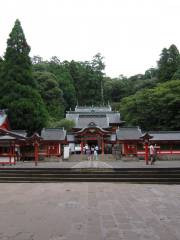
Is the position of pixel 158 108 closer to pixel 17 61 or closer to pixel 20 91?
pixel 20 91

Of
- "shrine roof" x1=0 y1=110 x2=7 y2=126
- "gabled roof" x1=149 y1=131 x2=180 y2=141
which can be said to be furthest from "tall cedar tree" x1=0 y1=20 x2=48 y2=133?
"gabled roof" x1=149 y1=131 x2=180 y2=141

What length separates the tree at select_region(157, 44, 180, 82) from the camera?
6904cm

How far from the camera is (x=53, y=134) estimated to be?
39344mm

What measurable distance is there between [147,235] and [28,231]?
6.93ft

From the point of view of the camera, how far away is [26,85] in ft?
136

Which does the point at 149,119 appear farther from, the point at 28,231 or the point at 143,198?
the point at 28,231

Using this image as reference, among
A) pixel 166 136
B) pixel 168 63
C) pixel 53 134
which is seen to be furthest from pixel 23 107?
pixel 168 63

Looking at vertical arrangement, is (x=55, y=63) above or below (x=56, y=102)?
above

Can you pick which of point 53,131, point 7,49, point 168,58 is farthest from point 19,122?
point 168,58

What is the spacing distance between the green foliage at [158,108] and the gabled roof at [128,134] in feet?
19.2

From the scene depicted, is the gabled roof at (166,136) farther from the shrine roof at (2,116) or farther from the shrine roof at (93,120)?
the shrine roof at (93,120)

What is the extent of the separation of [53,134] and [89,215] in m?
31.2

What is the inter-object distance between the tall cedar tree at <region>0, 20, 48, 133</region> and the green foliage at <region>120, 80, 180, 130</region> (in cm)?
1222

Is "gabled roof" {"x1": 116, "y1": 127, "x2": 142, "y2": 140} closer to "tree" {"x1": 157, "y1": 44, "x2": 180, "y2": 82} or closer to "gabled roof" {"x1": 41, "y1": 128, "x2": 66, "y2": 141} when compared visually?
"gabled roof" {"x1": 41, "y1": 128, "x2": 66, "y2": 141}
